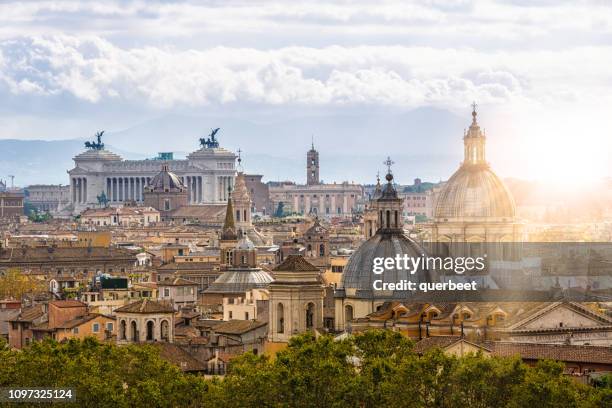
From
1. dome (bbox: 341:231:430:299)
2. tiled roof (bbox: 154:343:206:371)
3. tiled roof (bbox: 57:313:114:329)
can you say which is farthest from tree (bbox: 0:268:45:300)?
tiled roof (bbox: 154:343:206:371)

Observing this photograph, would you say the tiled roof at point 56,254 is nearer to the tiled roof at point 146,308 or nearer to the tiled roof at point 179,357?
the tiled roof at point 146,308

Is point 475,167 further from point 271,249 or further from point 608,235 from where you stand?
point 271,249

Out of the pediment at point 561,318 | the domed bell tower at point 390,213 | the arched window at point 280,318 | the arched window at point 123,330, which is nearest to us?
the pediment at point 561,318

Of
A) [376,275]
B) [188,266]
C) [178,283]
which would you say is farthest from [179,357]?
[188,266]

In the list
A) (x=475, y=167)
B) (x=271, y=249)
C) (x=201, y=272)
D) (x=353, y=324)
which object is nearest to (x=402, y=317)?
(x=353, y=324)

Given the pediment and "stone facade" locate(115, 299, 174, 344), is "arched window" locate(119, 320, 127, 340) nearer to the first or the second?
"stone facade" locate(115, 299, 174, 344)

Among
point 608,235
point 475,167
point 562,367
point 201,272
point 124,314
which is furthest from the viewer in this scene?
point 201,272

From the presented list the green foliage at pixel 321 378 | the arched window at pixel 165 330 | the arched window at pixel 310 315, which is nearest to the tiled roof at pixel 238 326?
the arched window at pixel 165 330
